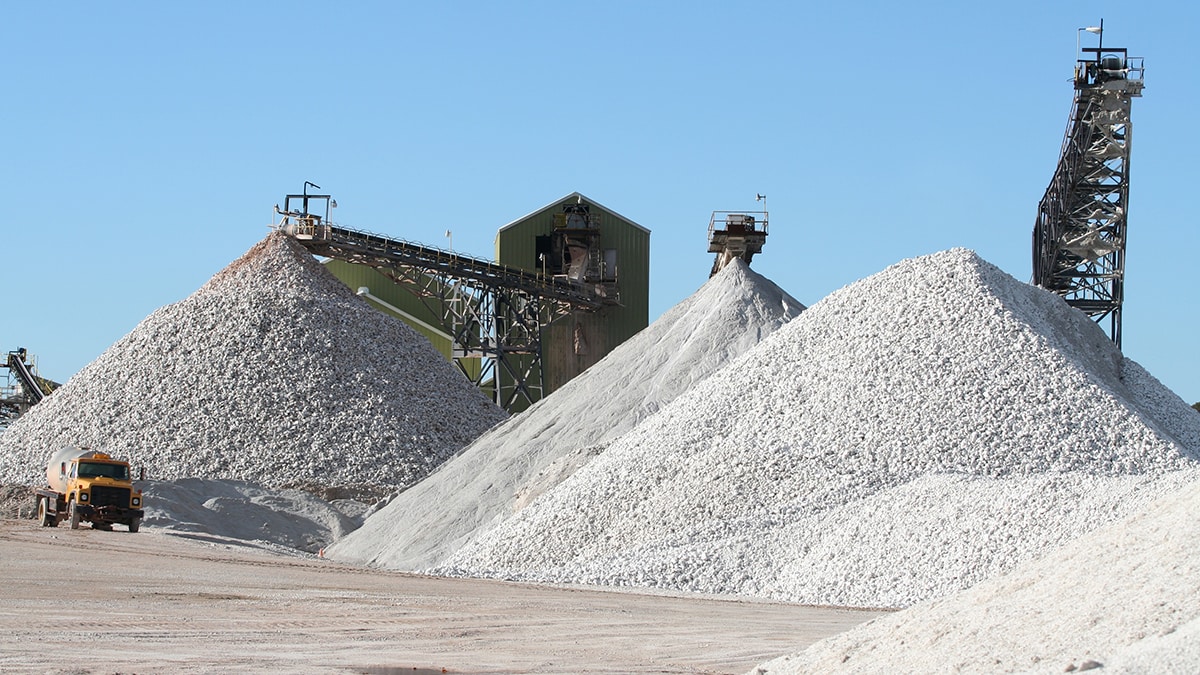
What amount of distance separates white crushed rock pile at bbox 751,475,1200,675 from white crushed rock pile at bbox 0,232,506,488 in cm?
2463

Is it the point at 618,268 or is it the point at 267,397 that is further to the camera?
the point at 618,268

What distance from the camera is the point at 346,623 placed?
1284 centimetres

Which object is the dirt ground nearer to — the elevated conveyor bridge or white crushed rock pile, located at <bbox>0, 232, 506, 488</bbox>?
white crushed rock pile, located at <bbox>0, 232, 506, 488</bbox>

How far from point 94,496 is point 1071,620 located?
71.0 ft

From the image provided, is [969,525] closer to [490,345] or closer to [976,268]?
[976,268]

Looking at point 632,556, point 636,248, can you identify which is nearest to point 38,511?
point 632,556

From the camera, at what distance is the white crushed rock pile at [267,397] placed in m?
33.6

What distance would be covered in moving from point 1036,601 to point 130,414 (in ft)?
97.9

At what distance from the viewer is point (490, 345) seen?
4350 cm

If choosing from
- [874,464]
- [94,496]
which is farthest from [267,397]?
[874,464]

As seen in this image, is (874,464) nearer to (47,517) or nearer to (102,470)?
(102,470)

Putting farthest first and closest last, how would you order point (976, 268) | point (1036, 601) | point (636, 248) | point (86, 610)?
point (636, 248)
point (976, 268)
point (86, 610)
point (1036, 601)

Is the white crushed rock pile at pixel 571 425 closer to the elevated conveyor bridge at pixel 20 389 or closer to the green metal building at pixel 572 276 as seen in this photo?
the green metal building at pixel 572 276

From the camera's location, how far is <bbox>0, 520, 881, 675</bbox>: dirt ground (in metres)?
10.3
